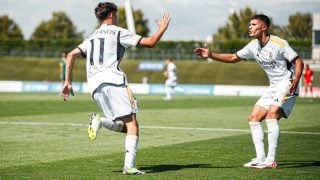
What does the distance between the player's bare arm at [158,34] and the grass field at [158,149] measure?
1794 mm

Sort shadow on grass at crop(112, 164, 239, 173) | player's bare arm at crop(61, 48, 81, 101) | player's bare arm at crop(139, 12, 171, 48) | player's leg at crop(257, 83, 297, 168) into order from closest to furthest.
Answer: player's bare arm at crop(139, 12, 171, 48) → player's bare arm at crop(61, 48, 81, 101) → shadow on grass at crop(112, 164, 239, 173) → player's leg at crop(257, 83, 297, 168)

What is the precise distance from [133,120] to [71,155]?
7.61 ft

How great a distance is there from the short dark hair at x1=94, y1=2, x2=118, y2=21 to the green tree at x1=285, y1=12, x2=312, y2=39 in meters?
132

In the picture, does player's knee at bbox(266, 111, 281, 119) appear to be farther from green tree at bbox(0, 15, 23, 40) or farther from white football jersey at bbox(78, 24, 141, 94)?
green tree at bbox(0, 15, 23, 40)

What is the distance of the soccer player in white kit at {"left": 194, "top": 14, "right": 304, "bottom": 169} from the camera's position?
11383 mm

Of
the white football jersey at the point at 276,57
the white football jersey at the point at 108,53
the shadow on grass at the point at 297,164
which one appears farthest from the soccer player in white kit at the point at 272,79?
the white football jersey at the point at 108,53

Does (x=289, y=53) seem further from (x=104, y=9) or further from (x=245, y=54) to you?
(x=104, y=9)

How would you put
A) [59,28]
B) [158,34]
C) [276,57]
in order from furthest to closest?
[59,28]
[276,57]
[158,34]

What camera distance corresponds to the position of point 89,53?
410 inches

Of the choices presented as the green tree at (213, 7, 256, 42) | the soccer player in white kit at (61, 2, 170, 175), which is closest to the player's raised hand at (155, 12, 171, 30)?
the soccer player in white kit at (61, 2, 170, 175)

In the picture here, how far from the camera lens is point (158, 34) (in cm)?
1007

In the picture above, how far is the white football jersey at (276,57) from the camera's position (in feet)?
37.3

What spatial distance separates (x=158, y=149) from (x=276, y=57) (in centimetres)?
323

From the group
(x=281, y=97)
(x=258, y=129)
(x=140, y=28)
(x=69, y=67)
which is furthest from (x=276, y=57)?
(x=140, y=28)
